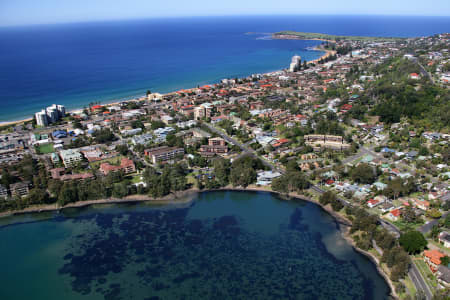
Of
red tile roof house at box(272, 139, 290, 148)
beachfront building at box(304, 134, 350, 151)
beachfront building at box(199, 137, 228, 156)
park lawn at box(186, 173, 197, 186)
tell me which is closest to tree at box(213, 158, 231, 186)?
park lawn at box(186, 173, 197, 186)

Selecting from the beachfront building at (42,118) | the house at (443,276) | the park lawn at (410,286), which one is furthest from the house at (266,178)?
the beachfront building at (42,118)

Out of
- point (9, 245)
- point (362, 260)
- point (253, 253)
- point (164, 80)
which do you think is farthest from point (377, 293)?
point (164, 80)

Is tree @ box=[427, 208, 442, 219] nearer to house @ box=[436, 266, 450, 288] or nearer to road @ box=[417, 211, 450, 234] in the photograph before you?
road @ box=[417, 211, 450, 234]

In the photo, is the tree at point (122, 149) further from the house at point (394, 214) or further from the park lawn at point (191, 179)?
the house at point (394, 214)

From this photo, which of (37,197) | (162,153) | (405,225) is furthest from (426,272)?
(37,197)

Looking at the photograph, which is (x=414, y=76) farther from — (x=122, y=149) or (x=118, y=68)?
(x=118, y=68)

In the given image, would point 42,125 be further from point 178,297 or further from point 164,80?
point 178,297
